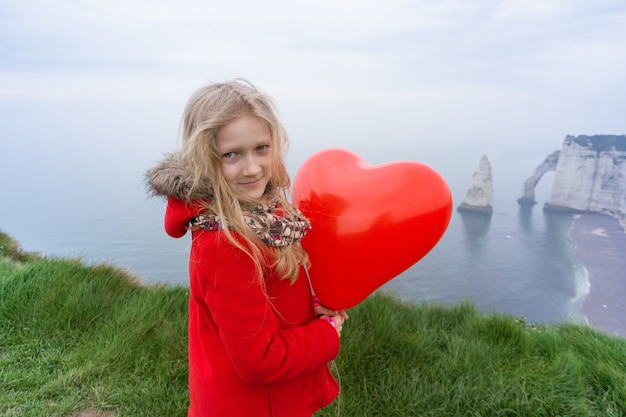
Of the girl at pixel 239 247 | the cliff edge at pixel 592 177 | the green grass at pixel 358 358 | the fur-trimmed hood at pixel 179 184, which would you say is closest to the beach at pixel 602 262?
the cliff edge at pixel 592 177

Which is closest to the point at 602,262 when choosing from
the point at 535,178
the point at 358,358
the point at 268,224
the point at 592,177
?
the point at 535,178

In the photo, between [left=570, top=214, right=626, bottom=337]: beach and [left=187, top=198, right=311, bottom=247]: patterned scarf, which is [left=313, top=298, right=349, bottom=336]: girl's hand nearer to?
[left=187, top=198, right=311, bottom=247]: patterned scarf

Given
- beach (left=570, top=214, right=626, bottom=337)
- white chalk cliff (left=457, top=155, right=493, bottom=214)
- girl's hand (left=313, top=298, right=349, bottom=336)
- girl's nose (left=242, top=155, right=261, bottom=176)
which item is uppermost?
girl's nose (left=242, top=155, right=261, bottom=176)

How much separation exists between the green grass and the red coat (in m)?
0.73

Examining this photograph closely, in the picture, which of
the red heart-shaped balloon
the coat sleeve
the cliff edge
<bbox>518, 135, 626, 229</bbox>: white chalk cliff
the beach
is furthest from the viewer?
the cliff edge

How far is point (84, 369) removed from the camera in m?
2.29

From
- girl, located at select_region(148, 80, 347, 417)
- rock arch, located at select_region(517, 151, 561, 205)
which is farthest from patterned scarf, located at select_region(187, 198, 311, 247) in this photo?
rock arch, located at select_region(517, 151, 561, 205)

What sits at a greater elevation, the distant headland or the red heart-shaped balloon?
the red heart-shaped balloon

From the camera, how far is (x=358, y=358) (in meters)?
2.29

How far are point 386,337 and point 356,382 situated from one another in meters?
0.36

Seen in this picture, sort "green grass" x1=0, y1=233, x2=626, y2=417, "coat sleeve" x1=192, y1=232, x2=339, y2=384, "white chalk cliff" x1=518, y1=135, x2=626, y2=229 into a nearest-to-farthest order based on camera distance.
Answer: "coat sleeve" x1=192, y1=232, x2=339, y2=384, "green grass" x1=0, y1=233, x2=626, y2=417, "white chalk cliff" x1=518, y1=135, x2=626, y2=229

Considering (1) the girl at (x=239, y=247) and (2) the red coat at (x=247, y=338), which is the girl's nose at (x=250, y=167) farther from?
(2) the red coat at (x=247, y=338)

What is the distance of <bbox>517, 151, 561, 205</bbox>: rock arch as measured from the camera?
18.4 meters

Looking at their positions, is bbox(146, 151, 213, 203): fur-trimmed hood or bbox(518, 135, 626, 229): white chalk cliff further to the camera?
bbox(518, 135, 626, 229): white chalk cliff
